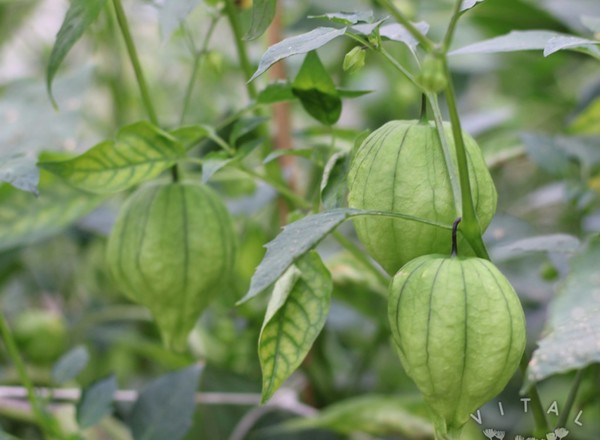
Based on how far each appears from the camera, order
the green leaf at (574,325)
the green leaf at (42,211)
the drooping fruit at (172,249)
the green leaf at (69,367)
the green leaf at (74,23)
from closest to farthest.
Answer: the green leaf at (574,325), the green leaf at (74,23), the drooping fruit at (172,249), the green leaf at (69,367), the green leaf at (42,211)

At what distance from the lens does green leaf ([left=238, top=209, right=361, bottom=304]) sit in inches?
15.5

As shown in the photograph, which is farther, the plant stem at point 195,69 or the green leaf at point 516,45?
the plant stem at point 195,69

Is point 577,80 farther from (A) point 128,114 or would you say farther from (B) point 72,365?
(B) point 72,365

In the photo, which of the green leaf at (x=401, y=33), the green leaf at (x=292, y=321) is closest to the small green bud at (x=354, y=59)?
the green leaf at (x=401, y=33)

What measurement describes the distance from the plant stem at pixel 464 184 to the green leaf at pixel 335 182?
0.29 feet

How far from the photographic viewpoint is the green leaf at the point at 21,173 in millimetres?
520

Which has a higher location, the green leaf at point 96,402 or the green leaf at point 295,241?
the green leaf at point 295,241

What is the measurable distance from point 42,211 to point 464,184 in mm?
543

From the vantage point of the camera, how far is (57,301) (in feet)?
4.00

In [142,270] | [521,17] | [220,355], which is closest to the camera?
[142,270]

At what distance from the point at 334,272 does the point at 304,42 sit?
41 cm

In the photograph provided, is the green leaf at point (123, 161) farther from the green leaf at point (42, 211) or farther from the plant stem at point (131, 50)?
the green leaf at point (42, 211)

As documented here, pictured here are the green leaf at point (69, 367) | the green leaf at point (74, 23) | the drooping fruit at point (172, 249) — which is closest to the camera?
the green leaf at point (74, 23)

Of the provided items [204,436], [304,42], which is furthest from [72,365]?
[304,42]
